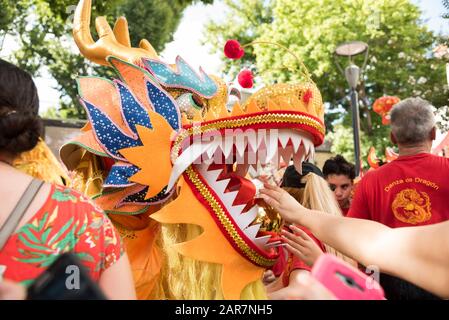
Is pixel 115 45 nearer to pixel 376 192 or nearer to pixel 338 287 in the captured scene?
pixel 376 192

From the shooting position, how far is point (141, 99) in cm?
225

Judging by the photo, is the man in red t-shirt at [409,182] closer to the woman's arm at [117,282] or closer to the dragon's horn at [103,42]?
the dragon's horn at [103,42]

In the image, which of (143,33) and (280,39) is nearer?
(143,33)

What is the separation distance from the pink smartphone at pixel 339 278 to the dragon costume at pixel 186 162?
1096 millimetres

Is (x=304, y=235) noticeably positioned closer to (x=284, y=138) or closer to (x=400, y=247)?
(x=284, y=138)

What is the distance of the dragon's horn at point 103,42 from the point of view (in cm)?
248

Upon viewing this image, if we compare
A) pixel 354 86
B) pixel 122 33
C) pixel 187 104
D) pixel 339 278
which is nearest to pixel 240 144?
pixel 187 104

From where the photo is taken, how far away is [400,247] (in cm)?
134

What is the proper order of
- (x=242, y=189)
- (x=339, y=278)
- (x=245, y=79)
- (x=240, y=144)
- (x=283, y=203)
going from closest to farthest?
(x=339, y=278) → (x=283, y=203) → (x=240, y=144) → (x=242, y=189) → (x=245, y=79)

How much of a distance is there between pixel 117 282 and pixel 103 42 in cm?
160

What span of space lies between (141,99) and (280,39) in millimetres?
15767

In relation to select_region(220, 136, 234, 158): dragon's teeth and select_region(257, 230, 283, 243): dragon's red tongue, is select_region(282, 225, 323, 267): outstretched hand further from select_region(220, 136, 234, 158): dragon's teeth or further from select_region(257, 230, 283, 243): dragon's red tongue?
select_region(220, 136, 234, 158): dragon's teeth

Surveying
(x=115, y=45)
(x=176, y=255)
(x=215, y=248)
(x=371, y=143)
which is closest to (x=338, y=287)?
(x=215, y=248)

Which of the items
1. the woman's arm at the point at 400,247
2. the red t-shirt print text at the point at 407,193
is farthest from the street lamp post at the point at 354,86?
the woman's arm at the point at 400,247
